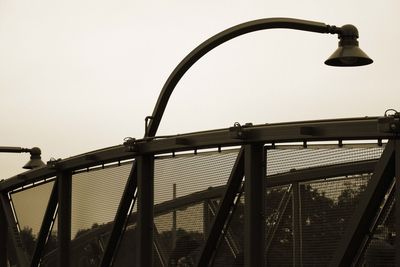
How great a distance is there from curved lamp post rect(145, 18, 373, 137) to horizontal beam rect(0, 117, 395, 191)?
0.88 m

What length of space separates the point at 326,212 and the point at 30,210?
880cm

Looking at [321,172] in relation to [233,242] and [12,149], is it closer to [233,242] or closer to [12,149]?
[233,242]

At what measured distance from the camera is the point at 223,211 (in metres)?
11.1

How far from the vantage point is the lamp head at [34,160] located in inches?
885

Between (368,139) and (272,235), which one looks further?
(272,235)

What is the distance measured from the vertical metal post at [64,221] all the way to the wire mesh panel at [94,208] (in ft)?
0.36

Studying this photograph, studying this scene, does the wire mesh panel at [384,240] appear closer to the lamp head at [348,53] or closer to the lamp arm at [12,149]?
the lamp head at [348,53]

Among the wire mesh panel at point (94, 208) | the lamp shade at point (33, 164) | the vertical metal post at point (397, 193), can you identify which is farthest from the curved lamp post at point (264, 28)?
the lamp shade at point (33, 164)

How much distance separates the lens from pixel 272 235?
409 inches

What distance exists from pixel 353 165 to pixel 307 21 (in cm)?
435

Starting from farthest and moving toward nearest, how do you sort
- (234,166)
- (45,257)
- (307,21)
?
1. (45,257)
2. (307,21)
3. (234,166)

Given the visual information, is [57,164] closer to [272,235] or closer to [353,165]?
[272,235]

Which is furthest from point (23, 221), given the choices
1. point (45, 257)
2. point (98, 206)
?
point (98, 206)

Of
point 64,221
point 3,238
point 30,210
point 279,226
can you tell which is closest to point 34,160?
point 3,238
